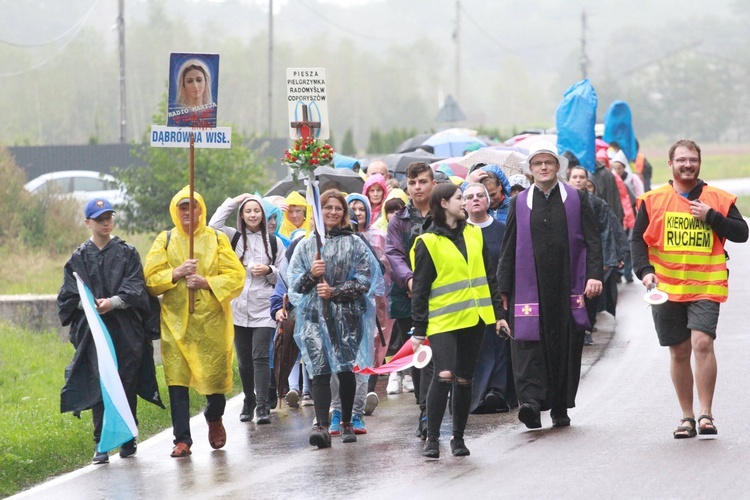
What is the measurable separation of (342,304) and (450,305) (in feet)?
3.76

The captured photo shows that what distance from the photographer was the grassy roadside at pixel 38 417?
996 cm

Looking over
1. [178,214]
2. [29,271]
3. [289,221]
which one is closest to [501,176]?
[289,221]

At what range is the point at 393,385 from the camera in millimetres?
12625

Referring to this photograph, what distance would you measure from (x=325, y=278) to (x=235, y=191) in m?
13.5

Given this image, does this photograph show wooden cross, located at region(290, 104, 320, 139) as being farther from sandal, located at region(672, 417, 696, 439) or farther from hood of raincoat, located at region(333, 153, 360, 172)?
hood of raincoat, located at region(333, 153, 360, 172)

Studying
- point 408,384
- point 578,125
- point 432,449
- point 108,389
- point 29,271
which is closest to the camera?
point 432,449

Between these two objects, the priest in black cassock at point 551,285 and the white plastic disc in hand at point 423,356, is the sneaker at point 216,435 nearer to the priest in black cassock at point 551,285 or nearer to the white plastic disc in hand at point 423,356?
the white plastic disc in hand at point 423,356

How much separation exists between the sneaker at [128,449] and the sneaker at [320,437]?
131 cm

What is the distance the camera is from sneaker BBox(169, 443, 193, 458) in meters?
10.0

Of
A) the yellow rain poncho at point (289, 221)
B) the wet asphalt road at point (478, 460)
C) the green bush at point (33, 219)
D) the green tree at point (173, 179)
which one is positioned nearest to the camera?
the wet asphalt road at point (478, 460)

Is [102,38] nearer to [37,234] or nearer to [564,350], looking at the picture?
[37,234]

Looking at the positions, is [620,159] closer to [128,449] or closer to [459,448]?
[128,449]

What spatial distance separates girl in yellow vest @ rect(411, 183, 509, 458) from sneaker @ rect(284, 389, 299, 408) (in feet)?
9.72

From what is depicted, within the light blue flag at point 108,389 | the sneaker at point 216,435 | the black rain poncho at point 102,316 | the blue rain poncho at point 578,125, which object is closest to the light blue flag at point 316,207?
the black rain poncho at point 102,316
